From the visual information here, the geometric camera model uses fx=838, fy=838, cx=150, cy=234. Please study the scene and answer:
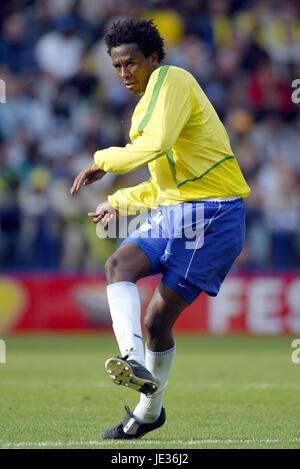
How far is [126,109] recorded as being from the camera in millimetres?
15297

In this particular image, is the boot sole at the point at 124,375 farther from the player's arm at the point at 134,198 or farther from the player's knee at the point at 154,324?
the player's arm at the point at 134,198

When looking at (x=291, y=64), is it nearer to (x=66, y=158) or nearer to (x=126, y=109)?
(x=126, y=109)

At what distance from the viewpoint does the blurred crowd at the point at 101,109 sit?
12586 millimetres

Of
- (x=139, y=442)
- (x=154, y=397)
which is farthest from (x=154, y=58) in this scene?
(x=139, y=442)

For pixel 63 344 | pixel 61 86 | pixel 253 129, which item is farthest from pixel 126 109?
pixel 63 344

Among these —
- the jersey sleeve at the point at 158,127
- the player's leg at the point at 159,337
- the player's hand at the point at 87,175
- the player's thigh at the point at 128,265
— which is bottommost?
the player's leg at the point at 159,337

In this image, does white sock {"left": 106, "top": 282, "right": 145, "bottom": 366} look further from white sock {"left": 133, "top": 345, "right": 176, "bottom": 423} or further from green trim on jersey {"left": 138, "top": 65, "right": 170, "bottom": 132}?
green trim on jersey {"left": 138, "top": 65, "right": 170, "bottom": 132}

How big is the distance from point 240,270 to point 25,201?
138 inches

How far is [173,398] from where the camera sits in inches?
275

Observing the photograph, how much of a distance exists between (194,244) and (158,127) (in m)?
0.79

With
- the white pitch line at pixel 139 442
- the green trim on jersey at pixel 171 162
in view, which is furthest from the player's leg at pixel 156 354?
the green trim on jersey at pixel 171 162

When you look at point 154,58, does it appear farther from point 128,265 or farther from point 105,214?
point 128,265

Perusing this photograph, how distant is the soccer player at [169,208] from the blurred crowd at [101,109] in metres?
7.33

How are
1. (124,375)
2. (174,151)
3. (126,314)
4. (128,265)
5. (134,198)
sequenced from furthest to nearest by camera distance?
(134,198), (174,151), (128,265), (126,314), (124,375)
